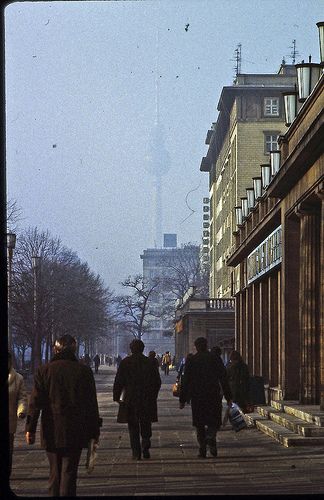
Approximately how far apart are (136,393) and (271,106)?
223 feet

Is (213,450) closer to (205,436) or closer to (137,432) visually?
(205,436)

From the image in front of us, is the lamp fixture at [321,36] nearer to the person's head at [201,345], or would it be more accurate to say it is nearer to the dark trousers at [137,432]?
the person's head at [201,345]

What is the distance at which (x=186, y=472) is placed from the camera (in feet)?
54.5

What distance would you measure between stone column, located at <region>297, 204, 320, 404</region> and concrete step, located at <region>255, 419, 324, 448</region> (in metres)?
3.21

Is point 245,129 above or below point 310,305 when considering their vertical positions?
above

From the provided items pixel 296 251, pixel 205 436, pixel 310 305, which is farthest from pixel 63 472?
pixel 296 251

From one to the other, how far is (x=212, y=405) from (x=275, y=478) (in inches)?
132

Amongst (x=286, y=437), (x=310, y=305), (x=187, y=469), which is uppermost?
(x=310, y=305)

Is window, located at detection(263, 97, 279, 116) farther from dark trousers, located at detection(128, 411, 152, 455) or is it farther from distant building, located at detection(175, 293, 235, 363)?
dark trousers, located at detection(128, 411, 152, 455)

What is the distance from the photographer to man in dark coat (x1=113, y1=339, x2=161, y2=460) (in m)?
19.1

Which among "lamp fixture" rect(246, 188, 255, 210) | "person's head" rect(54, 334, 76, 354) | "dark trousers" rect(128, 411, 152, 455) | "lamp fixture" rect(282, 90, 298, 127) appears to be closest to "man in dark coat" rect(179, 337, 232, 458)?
"dark trousers" rect(128, 411, 152, 455)

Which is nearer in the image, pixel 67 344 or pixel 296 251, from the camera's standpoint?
pixel 67 344

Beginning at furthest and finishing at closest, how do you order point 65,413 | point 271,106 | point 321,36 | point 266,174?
point 271,106
point 266,174
point 321,36
point 65,413

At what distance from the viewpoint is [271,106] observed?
85.7 metres
